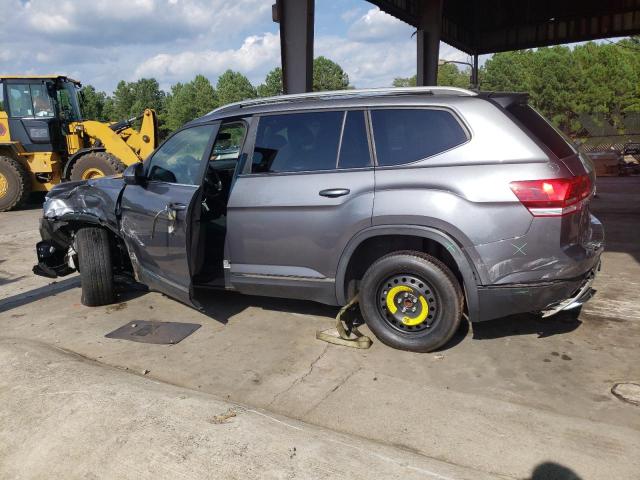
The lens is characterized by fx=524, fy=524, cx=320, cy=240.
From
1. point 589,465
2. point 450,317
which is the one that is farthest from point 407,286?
point 589,465

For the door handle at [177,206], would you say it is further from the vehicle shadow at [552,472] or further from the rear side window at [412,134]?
the vehicle shadow at [552,472]

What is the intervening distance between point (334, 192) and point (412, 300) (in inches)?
40.1

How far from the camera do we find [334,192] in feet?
13.3

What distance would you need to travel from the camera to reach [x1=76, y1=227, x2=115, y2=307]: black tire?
17.5 ft

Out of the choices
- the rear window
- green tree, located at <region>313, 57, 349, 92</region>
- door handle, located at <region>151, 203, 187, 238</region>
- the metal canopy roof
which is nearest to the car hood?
door handle, located at <region>151, 203, 187, 238</region>

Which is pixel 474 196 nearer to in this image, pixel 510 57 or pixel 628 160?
pixel 628 160

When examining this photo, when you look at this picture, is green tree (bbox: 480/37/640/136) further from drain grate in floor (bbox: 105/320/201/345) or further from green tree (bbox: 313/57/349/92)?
drain grate in floor (bbox: 105/320/201/345)

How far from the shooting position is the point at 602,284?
217 inches

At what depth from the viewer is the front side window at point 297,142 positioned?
4.23 metres

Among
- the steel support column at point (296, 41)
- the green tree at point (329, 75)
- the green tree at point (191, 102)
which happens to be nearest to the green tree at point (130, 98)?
the green tree at point (191, 102)

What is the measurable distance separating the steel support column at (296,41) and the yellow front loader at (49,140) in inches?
209

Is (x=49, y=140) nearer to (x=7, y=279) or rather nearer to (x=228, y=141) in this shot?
(x=7, y=279)

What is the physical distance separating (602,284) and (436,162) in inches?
117

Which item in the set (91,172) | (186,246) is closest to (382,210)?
(186,246)
